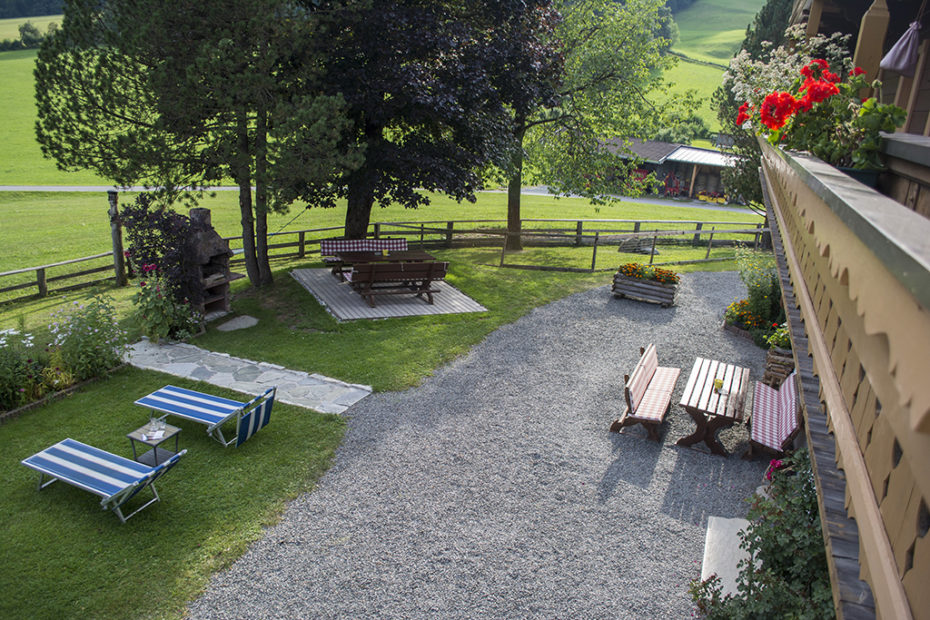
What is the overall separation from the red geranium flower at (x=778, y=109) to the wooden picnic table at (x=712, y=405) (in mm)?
→ 3906

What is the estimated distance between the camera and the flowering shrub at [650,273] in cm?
1443

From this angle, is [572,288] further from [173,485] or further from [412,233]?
[173,485]

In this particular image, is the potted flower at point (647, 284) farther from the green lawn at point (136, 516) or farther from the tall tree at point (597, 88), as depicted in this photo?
the green lawn at point (136, 516)

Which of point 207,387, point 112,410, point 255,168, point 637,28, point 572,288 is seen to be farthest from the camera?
point 637,28

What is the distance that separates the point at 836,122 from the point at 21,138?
5684 cm

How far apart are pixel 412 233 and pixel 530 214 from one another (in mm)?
15904

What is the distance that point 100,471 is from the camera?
638 centimetres

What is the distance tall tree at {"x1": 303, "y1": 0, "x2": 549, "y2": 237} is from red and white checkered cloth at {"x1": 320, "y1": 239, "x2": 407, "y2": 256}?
94 cm

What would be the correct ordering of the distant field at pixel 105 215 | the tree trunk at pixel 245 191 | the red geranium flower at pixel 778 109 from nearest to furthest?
→ the red geranium flower at pixel 778 109 < the tree trunk at pixel 245 191 < the distant field at pixel 105 215

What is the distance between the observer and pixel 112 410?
27.7ft

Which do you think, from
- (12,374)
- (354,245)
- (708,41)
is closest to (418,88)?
(354,245)

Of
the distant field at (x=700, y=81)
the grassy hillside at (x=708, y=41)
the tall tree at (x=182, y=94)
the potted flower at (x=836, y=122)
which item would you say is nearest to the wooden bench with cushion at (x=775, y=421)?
the potted flower at (x=836, y=122)

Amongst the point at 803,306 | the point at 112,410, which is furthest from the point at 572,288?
the point at 803,306

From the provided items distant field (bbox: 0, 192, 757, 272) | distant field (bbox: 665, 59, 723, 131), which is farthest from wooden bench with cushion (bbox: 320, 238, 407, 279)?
distant field (bbox: 665, 59, 723, 131)
